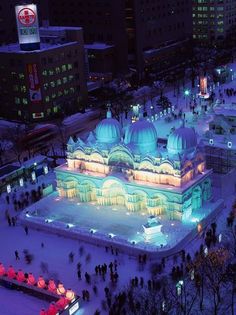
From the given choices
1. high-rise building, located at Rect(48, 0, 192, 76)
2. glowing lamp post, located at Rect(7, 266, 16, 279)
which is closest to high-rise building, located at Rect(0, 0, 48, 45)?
high-rise building, located at Rect(48, 0, 192, 76)

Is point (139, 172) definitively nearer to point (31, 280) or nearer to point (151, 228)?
point (151, 228)

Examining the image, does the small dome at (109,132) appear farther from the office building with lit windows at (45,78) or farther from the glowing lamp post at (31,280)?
the office building with lit windows at (45,78)

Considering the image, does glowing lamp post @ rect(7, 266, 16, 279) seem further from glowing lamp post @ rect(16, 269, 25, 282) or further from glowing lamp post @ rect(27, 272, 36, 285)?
glowing lamp post @ rect(27, 272, 36, 285)

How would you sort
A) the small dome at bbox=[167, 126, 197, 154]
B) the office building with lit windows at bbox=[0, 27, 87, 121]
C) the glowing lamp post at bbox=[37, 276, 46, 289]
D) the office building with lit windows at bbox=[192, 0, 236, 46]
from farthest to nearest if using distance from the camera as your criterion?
the office building with lit windows at bbox=[192, 0, 236, 46] < the office building with lit windows at bbox=[0, 27, 87, 121] < the small dome at bbox=[167, 126, 197, 154] < the glowing lamp post at bbox=[37, 276, 46, 289]

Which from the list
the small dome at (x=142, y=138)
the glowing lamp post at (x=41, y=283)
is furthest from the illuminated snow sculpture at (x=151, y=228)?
the glowing lamp post at (x=41, y=283)

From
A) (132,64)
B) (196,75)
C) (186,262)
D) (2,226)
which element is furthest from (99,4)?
(186,262)

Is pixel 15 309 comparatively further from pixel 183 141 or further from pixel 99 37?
pixel 99 37

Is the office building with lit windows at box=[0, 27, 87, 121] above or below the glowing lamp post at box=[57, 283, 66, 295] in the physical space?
above
